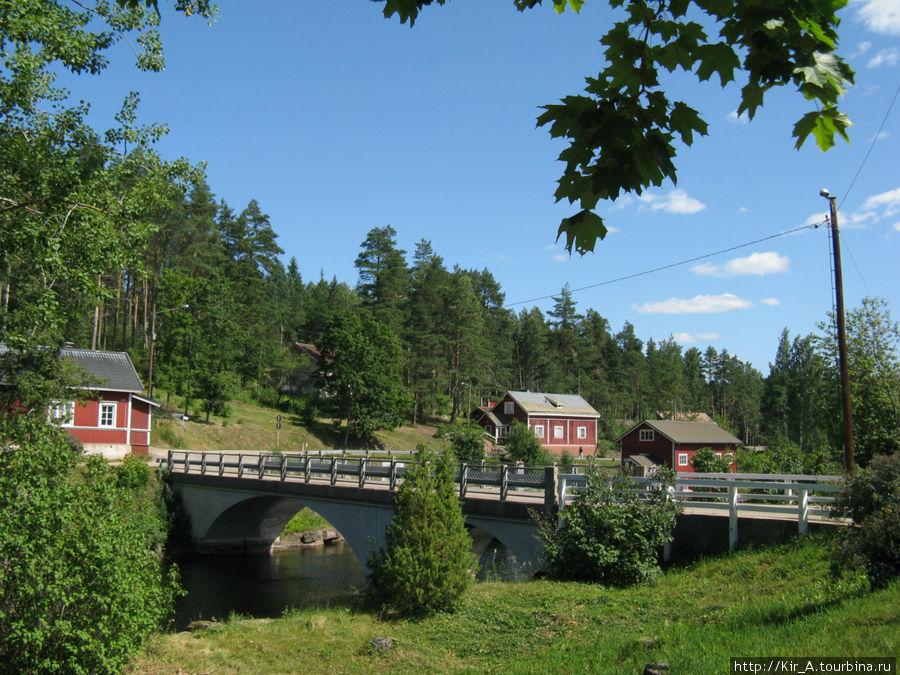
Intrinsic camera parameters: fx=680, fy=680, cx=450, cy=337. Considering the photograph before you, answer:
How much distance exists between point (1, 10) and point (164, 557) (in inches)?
924

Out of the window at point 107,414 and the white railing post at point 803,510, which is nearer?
the white railing post at point 803,510

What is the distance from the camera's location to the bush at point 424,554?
42.8 feet

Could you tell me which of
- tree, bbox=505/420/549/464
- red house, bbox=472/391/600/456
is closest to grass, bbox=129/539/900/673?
tree, bbox=505/420/549/464

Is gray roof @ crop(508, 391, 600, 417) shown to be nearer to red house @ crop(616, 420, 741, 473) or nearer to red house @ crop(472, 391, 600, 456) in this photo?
red house @ crop(472, 391, 600, 456)

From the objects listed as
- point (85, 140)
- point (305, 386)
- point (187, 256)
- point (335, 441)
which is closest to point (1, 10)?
point (85, 140)

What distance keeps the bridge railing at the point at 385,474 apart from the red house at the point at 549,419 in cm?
3785

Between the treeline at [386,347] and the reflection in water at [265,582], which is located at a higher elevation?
the treeline at [386,347]

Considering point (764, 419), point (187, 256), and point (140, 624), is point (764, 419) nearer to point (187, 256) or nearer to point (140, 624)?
point (187, 256)

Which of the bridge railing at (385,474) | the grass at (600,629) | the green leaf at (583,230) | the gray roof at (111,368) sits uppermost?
the gray roof at (111,368)

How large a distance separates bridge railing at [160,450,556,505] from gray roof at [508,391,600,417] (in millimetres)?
38758

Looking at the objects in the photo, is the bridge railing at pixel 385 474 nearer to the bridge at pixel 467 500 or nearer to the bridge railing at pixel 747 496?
the bridge at pixel 467 500

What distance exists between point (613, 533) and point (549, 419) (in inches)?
2147

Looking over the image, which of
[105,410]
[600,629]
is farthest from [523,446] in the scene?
[600,629]

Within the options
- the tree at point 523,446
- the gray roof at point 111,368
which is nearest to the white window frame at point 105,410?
the gray roof at point 111,368
